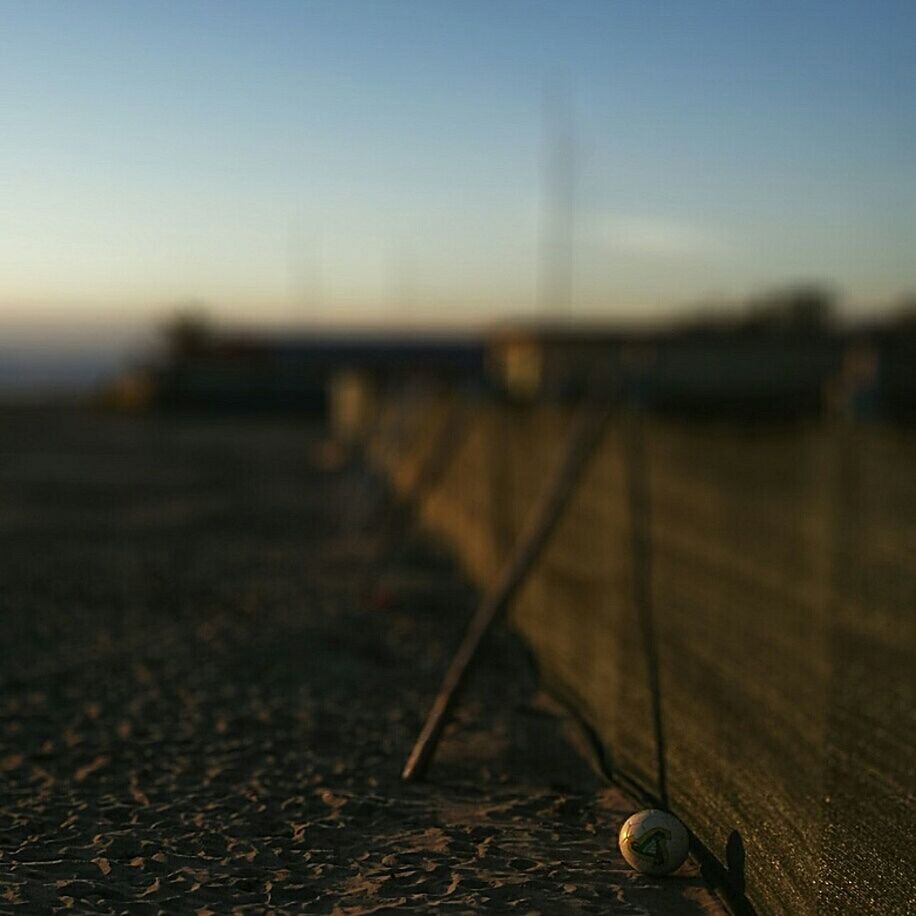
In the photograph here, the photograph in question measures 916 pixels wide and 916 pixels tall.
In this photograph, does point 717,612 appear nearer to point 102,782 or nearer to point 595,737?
point 595,737

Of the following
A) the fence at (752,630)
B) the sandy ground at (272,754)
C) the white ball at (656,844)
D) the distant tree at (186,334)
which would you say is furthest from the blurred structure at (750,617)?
the distant tree at (186,334)

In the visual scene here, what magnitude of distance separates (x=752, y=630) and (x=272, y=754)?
334 centimetres

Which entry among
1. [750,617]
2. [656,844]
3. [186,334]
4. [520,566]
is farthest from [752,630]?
[186,334]

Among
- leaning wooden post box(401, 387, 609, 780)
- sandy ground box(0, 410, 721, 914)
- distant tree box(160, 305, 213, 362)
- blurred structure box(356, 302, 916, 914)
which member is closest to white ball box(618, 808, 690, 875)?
sandy ground box(0, 410, 721, 914)

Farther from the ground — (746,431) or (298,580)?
(746,431)

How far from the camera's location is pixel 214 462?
1071 inches

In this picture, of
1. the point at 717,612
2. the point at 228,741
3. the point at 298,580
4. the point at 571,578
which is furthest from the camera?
the point at 298,580

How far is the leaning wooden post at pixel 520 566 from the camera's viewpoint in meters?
6.15

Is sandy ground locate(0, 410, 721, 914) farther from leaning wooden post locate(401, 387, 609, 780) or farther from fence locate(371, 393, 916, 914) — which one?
fence locate(371, 393, 916, 914)

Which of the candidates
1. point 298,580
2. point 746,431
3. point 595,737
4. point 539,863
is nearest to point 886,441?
point 746,431

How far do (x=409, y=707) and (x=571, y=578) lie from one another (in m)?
2.86

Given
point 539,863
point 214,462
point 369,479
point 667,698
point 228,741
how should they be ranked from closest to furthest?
1. point 539,863
2. point 228,741
3. point 667,698
4. point 369,479
5. point 214,462

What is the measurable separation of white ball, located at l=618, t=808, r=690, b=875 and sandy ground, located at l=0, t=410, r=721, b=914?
7 cm

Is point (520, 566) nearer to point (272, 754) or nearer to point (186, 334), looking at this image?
point (272, 754)
